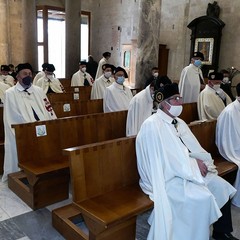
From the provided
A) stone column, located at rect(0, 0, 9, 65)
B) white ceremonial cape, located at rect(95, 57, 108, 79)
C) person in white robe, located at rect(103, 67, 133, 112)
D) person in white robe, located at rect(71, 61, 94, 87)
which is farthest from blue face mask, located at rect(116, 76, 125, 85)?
stone column, located at rect(0, 0, 9, 65)

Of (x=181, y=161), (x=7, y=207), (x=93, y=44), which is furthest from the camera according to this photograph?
(x=93, y=44)

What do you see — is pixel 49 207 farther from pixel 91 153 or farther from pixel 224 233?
pixel 224 233

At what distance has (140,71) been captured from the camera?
8281 millimetres

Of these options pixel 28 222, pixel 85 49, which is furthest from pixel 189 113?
pixel 85 49

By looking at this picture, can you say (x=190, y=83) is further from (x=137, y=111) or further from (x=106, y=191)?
(x=106, y=191)

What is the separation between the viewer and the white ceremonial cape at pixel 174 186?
2.65 meters

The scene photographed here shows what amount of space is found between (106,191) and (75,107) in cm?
281

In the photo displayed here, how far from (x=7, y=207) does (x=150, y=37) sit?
5.90 meters

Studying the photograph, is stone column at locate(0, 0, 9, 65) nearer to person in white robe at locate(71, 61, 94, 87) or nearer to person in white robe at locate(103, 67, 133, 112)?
person in white robe at locate(71, 61, 94, 87)

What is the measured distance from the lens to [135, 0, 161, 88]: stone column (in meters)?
7.78

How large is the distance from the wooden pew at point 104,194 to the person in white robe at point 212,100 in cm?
269

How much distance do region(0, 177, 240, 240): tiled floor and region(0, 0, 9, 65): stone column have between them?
466 inches

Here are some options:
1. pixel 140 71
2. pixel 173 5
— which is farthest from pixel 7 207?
pixel 173 5

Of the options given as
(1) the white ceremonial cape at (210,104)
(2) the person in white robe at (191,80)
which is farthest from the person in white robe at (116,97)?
(2) the person in white robe at (191,80)
